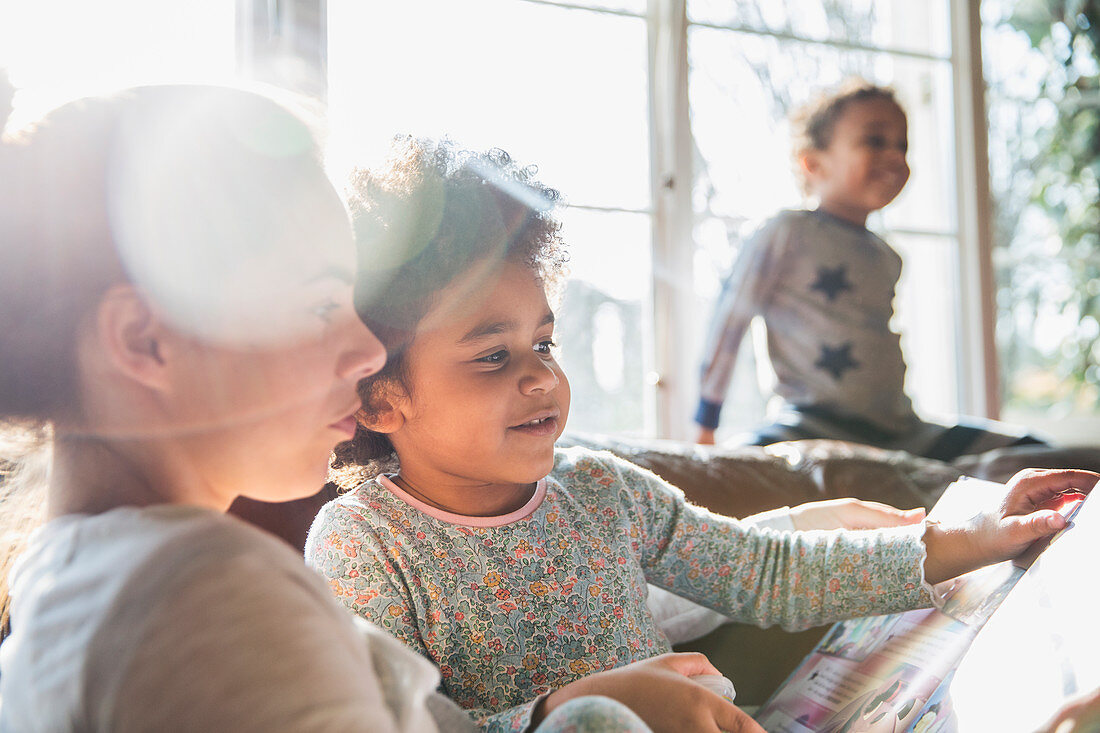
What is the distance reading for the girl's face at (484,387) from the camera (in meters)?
0.79

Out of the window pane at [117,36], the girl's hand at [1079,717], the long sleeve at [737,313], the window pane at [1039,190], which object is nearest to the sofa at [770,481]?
the long sleeve at [737,313]

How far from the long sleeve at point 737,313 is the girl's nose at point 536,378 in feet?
3.71

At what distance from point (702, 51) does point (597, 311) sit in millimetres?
760

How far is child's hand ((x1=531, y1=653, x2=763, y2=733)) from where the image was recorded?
0.54 m

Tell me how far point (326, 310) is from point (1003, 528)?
590 mm

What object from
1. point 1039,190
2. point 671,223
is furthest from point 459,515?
point 1039,190

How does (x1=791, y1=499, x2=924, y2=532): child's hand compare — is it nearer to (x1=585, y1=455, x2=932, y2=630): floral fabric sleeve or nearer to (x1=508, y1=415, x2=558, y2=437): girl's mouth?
(x1=585, y1=455, x2=932, y2=630): floral fabric sleeve

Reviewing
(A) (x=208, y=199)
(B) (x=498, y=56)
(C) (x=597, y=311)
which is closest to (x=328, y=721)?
(A) (x=208, y=199)

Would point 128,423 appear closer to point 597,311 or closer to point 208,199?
point 208,199

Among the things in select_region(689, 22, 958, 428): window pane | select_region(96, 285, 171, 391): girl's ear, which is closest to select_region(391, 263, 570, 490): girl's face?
select_region(96, 285, 171, 391): girl's ear

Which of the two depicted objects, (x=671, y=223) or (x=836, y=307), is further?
(x=671, y=223)

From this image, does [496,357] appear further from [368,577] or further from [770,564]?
[770,564]

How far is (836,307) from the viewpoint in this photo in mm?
1902

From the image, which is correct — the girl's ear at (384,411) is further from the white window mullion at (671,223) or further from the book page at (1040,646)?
the white window mullion at (671,223)
